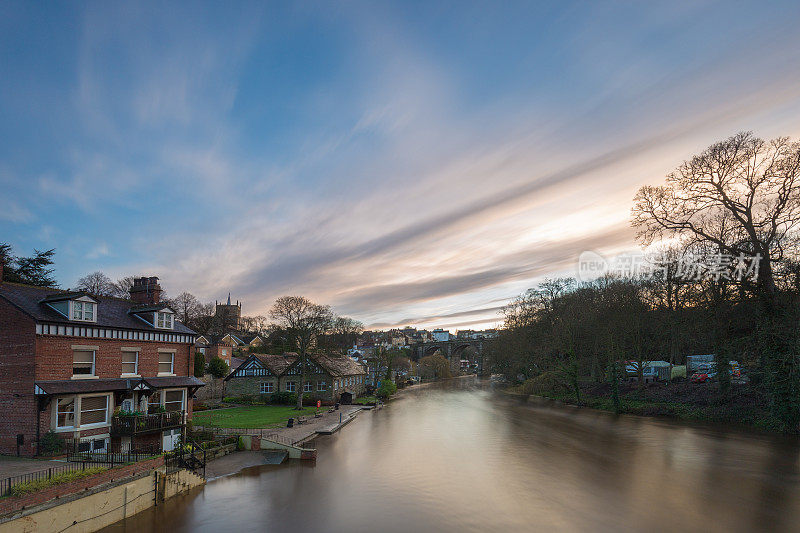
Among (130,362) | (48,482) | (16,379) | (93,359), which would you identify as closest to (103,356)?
(93,359)

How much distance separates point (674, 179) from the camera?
2844 cm

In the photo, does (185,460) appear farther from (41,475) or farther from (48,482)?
(48,482)

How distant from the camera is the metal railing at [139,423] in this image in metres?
20.5

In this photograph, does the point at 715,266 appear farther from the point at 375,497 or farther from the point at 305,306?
the point at 305,306

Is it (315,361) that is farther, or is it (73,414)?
(315,361)

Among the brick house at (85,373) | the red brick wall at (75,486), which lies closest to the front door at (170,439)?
the brick house at (85,373)

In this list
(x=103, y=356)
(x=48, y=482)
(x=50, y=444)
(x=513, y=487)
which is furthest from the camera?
(x=103, y=356)

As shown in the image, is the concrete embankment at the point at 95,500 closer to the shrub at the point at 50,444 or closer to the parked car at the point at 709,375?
the shrub at the point at 50,444

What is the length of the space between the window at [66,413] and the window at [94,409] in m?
0.44

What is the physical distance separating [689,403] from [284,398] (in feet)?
130

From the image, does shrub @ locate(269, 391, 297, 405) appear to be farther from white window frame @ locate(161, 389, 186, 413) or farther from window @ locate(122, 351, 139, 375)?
window @ locate(122, 351, 139, 375)

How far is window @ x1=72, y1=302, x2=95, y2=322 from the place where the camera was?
20.3m

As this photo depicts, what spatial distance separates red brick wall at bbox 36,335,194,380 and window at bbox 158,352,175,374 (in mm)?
320

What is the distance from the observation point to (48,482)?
41.9 ft
